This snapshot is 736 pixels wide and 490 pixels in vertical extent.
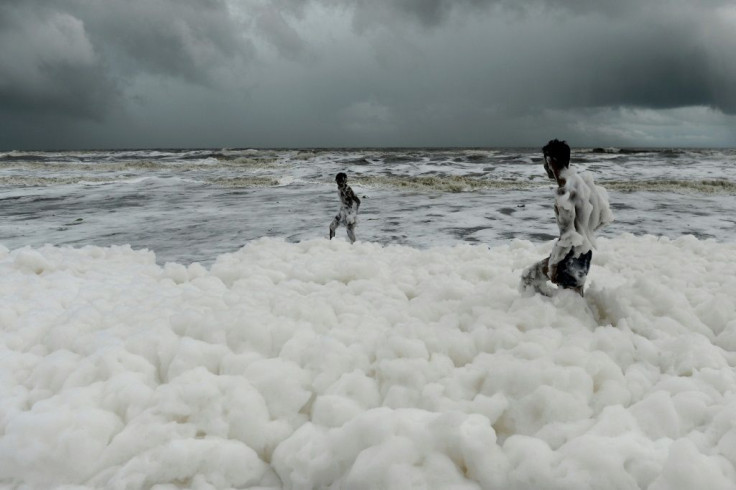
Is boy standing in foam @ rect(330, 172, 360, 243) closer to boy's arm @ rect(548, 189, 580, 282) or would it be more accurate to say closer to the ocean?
the ocean

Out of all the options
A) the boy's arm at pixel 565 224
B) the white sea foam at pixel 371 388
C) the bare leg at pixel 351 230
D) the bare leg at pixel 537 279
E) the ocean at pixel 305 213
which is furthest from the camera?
the ocean at pixel 305 213

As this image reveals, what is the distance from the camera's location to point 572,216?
3646 millimetres

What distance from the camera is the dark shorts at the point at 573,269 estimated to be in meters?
3.67

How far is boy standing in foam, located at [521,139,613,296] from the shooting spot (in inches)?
143

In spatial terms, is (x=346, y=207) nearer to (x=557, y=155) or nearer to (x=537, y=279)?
(x=537, y=279)

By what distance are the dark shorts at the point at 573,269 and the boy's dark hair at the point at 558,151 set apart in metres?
0.67

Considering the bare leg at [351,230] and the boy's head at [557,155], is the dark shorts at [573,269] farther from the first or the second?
the bare leg at [351,230]

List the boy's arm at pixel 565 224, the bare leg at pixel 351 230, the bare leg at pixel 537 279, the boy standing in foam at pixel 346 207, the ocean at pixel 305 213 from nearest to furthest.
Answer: the boy's arm at pixel 565 224
the bare leg at pixel 537 279
the boy standing in foam at pixel 346 207
the bare leg at pixel 351 230
the ocean at pixel 305 213

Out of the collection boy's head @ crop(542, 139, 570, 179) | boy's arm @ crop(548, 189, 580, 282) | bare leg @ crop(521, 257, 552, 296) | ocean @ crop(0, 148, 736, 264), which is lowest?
ocean @ crop(0, 148, 736, 264)

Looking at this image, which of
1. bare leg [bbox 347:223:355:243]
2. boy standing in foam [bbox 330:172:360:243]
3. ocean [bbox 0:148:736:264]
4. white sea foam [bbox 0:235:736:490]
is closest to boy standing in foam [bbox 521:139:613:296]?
white sea foam [bbox 0:235:736:490]

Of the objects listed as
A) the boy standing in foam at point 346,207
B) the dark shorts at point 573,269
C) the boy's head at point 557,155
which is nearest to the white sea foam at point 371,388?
the dark shorts at point 573,269

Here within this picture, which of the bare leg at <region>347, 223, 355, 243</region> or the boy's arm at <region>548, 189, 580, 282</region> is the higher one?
the boy's arm at <region>548, 189, 580, 282</region>

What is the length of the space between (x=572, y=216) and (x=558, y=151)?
0.48 meters

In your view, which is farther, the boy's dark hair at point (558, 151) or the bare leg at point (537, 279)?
the bare leg at point (537, 279)
